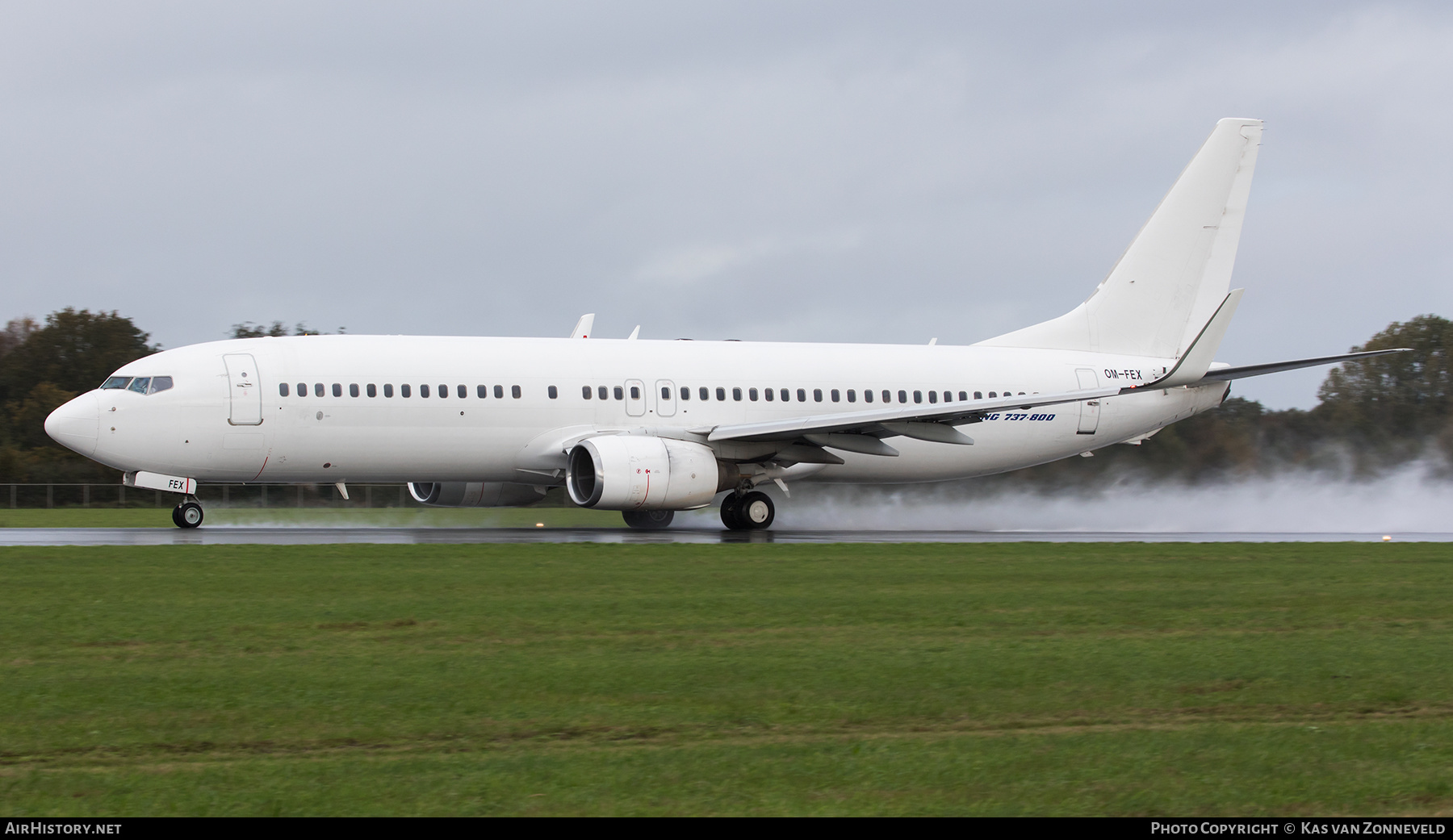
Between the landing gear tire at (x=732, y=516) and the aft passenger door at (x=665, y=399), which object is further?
the landing gear tire at (x=732, y=516)

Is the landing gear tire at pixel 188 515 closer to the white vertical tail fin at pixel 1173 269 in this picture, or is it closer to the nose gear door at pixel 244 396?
the nose gear door at pixel 244 396

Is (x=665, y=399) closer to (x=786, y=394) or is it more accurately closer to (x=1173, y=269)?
(x=786, y=394)

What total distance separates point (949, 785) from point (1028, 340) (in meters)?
28.7

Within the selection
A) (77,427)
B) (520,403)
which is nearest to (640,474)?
(520,403)

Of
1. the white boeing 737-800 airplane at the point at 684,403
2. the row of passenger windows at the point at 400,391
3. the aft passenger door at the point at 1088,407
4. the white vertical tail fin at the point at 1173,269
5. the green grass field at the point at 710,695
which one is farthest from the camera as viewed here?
the white vertical tail fin at the point at 1173,269

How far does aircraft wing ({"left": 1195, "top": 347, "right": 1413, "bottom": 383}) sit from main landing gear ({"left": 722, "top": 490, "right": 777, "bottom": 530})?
32.4 feet

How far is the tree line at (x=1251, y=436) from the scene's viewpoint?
3881 centimetres

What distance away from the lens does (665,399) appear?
29.7 metres

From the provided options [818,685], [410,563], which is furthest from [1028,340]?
[818,685]

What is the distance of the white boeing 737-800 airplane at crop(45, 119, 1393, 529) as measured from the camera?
2672 centimetres

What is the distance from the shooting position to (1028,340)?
34.9 meters

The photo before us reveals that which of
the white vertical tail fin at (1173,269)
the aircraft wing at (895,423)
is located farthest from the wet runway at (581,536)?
the white vertical tail fin at (1173,269)

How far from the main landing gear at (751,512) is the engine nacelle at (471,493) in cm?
429
